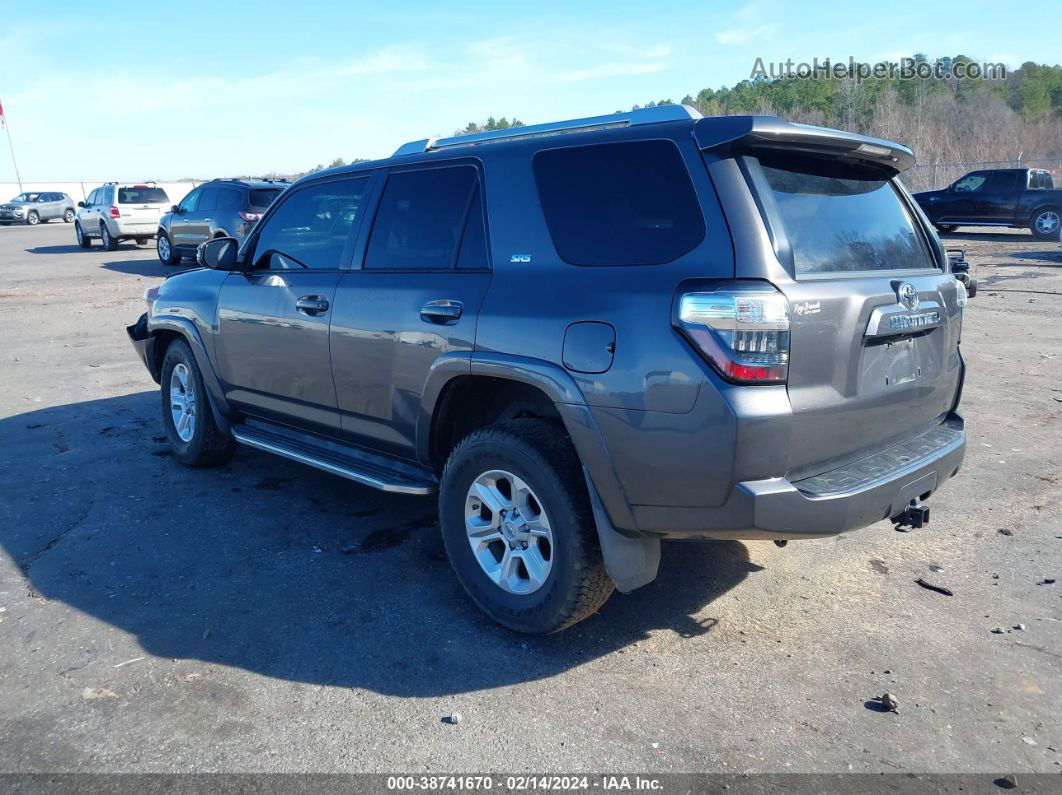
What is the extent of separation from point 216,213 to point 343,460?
563 inches

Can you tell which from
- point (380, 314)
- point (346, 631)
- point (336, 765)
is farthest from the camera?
point (380, 314)

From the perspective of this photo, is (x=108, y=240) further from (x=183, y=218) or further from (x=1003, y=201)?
(x=1003, y=201)

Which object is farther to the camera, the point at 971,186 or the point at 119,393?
the point at 971,186

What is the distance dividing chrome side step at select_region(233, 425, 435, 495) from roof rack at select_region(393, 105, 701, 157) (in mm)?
1589

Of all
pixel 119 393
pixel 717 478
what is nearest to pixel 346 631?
pixel 717 478

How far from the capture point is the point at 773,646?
11.7 ft

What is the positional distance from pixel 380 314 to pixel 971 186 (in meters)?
22.9

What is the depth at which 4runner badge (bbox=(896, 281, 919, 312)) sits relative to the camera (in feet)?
11.2

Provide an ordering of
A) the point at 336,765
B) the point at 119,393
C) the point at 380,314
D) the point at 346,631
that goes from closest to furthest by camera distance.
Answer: the point at 336,765, the point at 346,631, the point at 380,314, the point at 119,393

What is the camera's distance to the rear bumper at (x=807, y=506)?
9.71ft

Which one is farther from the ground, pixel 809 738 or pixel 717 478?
pixel 717 478

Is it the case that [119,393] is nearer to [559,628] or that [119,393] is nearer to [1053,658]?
[559,628]

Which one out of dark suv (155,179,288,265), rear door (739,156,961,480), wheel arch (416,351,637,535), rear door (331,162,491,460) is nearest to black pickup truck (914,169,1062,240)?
dark suv (155,179,288,265)

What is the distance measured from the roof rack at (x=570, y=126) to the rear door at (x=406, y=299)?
20cm
